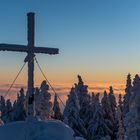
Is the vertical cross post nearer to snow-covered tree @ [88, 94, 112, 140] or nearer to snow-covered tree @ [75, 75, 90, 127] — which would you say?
snow-covered tree @ [88, 94, 112, 140]

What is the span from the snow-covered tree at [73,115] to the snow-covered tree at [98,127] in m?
3.93

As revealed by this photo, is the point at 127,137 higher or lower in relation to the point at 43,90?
lower

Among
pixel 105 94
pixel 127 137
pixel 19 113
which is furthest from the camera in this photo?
pixel 105 94

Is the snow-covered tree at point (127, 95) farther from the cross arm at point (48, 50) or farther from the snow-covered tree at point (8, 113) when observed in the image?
the cross arm at point (48, 50)

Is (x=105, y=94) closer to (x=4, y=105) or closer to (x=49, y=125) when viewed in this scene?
(x=4, y=105)

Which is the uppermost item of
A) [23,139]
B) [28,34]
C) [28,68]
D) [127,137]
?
→ [28,34]

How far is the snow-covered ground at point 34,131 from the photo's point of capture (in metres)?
15.5

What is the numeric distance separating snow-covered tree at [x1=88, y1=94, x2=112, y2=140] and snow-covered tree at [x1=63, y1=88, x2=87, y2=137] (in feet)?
12.9

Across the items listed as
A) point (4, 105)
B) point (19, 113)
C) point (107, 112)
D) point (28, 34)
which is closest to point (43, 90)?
point (19, 113)

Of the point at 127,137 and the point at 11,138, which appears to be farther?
the point at 127,137

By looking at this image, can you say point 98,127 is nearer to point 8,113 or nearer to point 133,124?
point 133,124

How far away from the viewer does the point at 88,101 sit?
66812 mm

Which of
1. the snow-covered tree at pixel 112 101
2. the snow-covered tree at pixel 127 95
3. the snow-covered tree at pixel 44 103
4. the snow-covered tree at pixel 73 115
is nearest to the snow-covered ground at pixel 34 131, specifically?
the snow-covered tree at pixel 73 115

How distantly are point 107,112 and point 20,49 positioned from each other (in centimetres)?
5813
